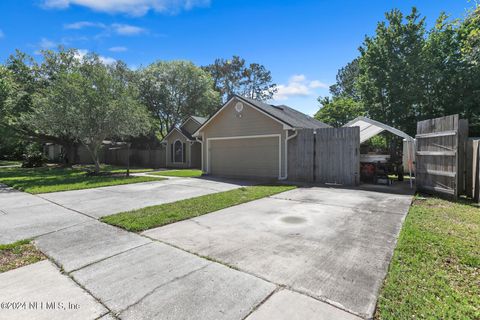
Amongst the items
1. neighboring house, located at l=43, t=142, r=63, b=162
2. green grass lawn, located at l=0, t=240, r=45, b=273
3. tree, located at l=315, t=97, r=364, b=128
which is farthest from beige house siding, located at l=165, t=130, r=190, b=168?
neighboring house, located at l=43, t=142, r=63, b=162

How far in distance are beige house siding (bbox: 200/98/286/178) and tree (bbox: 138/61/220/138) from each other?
49.3 ft

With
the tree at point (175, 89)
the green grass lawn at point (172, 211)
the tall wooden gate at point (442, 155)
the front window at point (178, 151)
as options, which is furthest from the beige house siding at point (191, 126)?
the tall wooden gate at point (442, 155)

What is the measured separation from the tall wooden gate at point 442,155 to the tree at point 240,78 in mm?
31100

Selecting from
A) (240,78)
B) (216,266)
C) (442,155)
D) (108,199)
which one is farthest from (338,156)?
(240,78)

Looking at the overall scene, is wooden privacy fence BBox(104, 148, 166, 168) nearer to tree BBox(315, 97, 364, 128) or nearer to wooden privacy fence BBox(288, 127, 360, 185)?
wooden privacy fence BBox(288, 127, 360, 185)

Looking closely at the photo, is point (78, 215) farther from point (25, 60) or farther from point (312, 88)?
point (312, 88)

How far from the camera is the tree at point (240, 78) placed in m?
37.3

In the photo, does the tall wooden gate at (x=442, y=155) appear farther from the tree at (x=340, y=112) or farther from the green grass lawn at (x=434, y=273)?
the tree at (x=340, y=112)

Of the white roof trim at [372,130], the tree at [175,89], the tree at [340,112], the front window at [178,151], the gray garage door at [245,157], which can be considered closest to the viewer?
the white roof trim at [372,130]

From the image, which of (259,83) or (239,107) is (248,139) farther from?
(259,83)

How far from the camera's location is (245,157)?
43.0ft

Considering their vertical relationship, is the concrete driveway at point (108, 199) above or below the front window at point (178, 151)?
below

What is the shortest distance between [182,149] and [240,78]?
21.4 m

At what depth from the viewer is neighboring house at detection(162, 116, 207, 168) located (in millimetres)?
20359
